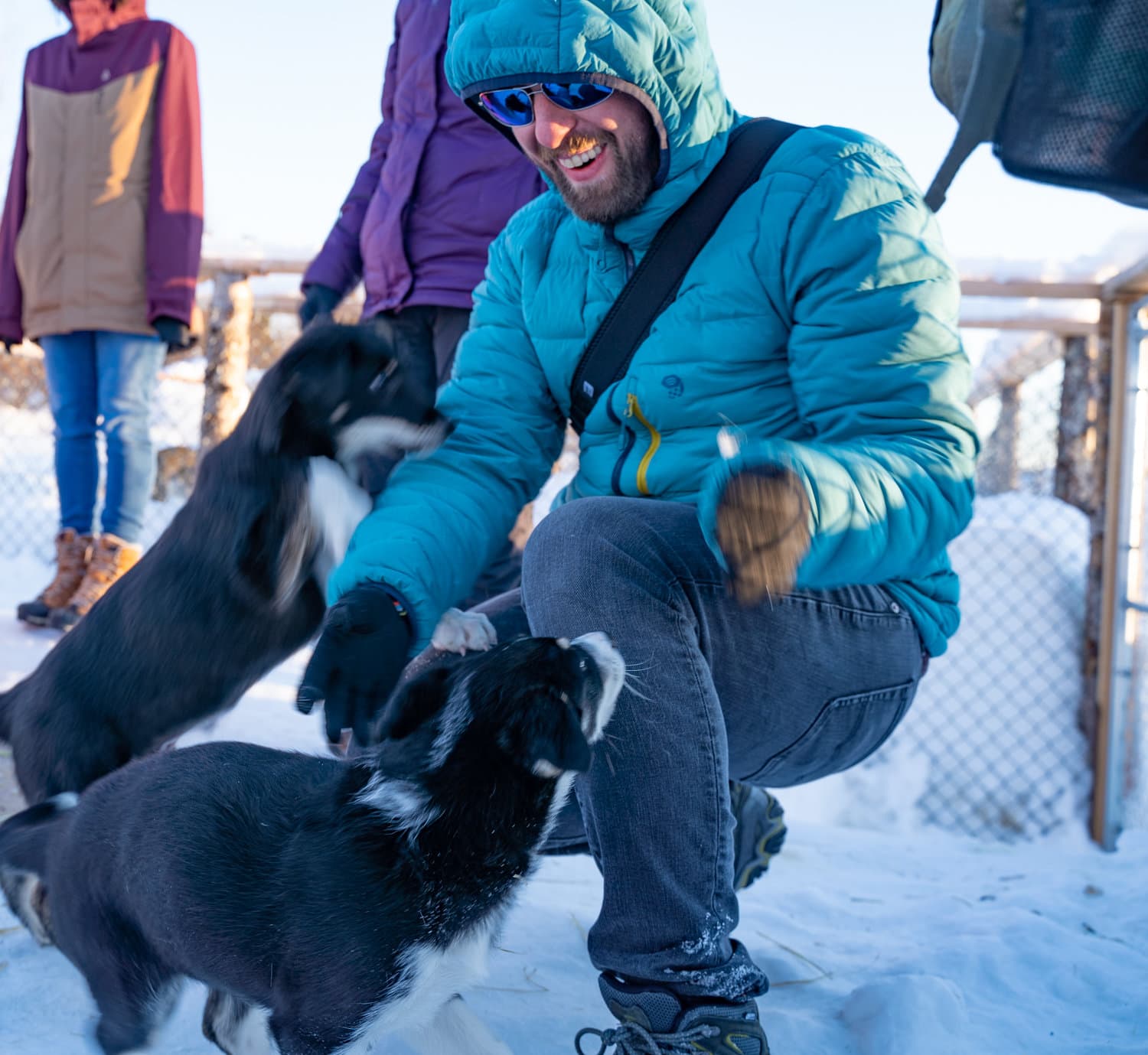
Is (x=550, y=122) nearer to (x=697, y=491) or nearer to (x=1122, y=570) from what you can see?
(x=697, y=491)

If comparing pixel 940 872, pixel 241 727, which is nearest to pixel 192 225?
pixel 241 727

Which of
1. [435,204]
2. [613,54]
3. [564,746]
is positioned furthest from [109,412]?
[564,746]

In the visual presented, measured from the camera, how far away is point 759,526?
1413mm

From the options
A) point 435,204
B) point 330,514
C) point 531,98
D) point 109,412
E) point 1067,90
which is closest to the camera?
point 1067,90

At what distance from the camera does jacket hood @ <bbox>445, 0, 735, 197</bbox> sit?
6.08ft

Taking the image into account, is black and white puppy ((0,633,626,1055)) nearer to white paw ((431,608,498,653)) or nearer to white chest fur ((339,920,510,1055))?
white chest fur ((339,920,510,1055))

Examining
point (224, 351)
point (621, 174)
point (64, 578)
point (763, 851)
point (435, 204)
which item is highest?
point (621, 174)

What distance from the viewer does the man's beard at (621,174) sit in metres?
2.06

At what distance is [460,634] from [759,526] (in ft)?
3.10

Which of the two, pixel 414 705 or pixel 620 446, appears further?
pixel 620 446

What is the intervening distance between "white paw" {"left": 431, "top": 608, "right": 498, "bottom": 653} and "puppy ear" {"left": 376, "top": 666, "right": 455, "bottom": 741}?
0.33 m

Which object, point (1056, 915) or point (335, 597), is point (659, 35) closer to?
point (335, 597)

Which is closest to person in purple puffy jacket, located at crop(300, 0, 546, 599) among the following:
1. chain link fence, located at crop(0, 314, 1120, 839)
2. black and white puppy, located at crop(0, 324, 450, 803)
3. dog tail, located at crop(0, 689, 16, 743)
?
black and white puppy, located at crop(0, 324, 450, 803)

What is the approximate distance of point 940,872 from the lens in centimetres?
342
